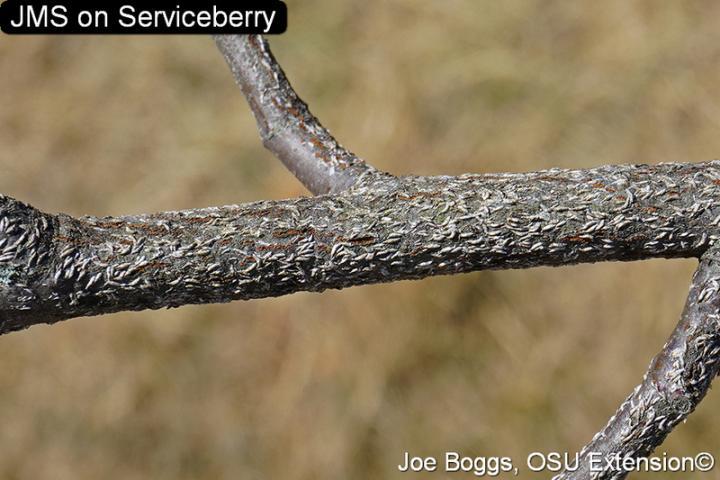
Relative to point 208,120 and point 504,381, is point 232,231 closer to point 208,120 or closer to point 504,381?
point 504,381

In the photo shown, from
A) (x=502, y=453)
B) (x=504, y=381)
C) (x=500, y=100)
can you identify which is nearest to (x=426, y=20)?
(x=500, y=100)

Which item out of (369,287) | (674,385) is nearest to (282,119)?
(674,385)

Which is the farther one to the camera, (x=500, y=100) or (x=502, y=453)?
(x=500, y=100)

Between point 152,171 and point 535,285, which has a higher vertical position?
point 152,171
